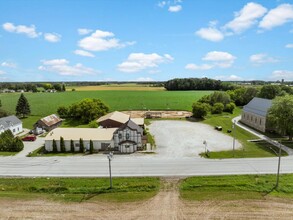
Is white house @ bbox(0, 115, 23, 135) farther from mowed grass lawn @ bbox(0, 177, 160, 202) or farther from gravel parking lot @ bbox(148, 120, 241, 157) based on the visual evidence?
gravel parking lot @ bbox(148, 120, 241, 157)

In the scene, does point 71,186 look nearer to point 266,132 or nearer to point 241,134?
point 241,134

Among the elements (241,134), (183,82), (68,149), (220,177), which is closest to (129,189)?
(220,177)

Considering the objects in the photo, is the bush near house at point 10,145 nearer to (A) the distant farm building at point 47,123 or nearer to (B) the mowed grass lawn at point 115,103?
(A) the distant farm building at point 47,123

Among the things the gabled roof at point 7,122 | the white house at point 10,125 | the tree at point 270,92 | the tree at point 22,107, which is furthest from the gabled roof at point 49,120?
the tree at point 270,92

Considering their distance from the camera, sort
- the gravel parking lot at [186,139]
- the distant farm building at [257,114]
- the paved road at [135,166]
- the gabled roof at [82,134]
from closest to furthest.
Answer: the paved road at [135,166] → the gravel parking lot at [186,139] → the gabled roof at [82,134] → the distant farm building at [257,114]

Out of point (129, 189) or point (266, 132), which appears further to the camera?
point (266, 132)

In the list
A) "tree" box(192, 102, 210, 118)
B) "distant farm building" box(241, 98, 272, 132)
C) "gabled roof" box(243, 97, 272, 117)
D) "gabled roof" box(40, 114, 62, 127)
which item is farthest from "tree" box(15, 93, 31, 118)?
"gabled roof" box(243, 97, 272, 117)

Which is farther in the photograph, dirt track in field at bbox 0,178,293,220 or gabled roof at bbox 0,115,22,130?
gabled roof at bbox 0,115,22,130
